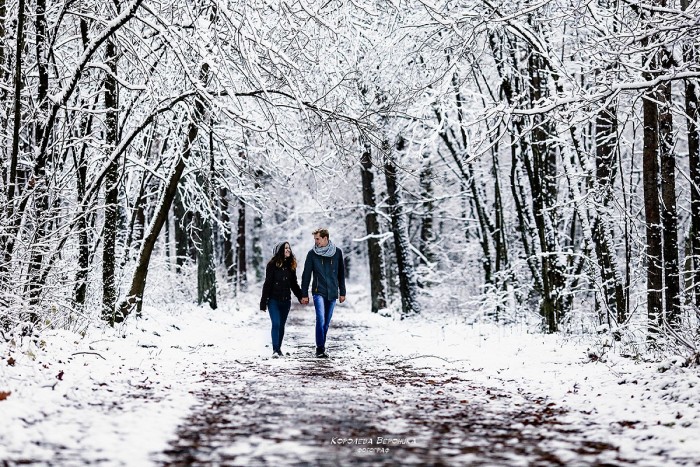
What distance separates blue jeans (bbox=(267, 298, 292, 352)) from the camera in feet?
33.4

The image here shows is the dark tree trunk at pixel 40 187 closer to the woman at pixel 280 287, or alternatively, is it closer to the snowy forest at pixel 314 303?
the snowy forest at pixel 314 303

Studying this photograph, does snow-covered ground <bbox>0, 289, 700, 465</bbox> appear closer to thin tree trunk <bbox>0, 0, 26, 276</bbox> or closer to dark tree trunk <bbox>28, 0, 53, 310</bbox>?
dark tree trunk <bbox>28, 0, 53, 310</bbox>

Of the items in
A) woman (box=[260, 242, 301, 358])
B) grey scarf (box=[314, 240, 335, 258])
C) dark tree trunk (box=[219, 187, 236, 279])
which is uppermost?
dark tree trunk (box=[219, 187, 236, 279])

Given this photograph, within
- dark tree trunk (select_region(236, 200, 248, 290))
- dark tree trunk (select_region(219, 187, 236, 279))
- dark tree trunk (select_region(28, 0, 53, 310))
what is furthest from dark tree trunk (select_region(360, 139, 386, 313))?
dark tree trunk (select_region(28, 0, 53, 310))

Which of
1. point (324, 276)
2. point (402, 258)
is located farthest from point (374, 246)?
point (324, 276)

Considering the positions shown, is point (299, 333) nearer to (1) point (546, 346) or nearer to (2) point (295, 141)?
(2) point (295, 141)

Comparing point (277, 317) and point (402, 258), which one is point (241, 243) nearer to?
point (402, 258)

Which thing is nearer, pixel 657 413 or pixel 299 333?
pixel 657 413

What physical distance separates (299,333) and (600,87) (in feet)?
29.6

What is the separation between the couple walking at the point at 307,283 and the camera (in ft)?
33.6

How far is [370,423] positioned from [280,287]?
17.9 ft

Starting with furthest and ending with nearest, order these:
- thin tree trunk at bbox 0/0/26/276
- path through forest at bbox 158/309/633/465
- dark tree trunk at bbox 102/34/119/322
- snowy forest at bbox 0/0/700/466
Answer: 1. dark tree trunk at bbox 102/34/119/322
2. thin tree trunk at bbox 0/0/26/276
3. snowy forest at bbox 0/0/700/466
4. path through forest at bbox 158/309/633/465

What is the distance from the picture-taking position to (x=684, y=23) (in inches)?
259

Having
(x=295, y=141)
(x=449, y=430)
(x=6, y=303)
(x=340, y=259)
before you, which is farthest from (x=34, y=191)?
(x=295, y=141)
